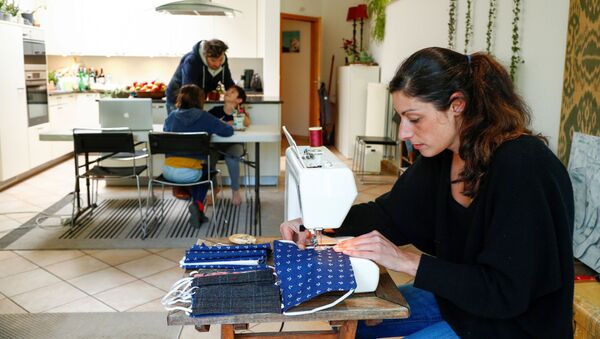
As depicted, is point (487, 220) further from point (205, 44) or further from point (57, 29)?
point (57, 29)

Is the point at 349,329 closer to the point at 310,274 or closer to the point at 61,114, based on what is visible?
the point at 310,274

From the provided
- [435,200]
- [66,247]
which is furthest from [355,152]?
[435,200]

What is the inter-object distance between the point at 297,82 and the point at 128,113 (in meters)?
5.54

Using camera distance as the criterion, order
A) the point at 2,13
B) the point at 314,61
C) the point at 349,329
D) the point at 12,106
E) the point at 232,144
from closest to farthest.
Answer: the point at 349,329, the point at 232,144, the point at 2,13, the point at 12,106, the point at 314,61

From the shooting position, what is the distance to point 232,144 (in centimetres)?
519

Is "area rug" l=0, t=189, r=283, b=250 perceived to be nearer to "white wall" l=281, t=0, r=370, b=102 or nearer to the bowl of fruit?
the bowl of fruit

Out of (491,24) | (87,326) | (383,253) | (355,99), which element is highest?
(491,24)

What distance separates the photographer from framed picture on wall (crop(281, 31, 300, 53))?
969 centimetres

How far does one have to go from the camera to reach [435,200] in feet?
5.31

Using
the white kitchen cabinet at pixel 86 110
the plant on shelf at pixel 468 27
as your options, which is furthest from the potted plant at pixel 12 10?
the plant on shelf at pixel 468 27

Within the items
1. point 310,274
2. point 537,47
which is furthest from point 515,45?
point 310,274

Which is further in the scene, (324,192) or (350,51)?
(350,51)

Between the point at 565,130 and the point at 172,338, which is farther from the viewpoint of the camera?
the point at 565,130

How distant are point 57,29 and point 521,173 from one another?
764cm
